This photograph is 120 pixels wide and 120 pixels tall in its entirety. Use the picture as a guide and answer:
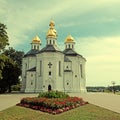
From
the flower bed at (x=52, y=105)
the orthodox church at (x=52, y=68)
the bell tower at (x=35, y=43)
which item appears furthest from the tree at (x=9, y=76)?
the flower bed at (x=52, y=105)

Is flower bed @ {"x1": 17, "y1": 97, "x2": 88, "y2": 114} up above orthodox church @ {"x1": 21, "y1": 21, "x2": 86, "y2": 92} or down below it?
below

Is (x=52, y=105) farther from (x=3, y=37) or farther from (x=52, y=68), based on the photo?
(x=52, y=68)

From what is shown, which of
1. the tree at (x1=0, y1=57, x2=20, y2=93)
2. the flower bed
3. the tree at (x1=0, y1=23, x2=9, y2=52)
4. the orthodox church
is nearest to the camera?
the flower bed

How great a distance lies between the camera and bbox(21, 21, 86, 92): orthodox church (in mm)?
57362

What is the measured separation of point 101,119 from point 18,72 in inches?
1993

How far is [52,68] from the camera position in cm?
5744

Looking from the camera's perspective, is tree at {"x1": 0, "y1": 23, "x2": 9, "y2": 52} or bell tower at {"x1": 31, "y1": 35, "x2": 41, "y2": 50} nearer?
tree at {"x1": 0, "y1": 23, "x2": 9, "y2": 52}

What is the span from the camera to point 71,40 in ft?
230

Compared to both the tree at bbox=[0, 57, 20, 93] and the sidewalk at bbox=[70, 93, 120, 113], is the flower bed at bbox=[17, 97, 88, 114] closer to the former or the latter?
the sidewalk at bbox=[70, 93, 120, 113]

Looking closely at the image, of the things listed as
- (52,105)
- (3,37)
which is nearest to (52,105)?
(52,105)

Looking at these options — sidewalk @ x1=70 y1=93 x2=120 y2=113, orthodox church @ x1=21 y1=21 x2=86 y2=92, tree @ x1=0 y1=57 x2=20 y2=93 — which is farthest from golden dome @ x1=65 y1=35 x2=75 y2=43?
sidewalk @ x1=70 y1=93 x2=120 y2=113

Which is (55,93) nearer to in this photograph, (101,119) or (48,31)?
(101,119)

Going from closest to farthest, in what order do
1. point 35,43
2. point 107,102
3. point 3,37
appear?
1. point 107,102
2. point 3,37
3. point 35,43

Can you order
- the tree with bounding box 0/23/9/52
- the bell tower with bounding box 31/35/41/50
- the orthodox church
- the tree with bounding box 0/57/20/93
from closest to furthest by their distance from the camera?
the tree with bounding box 0/23/9/52, the orthodox church, the tree with bounding box 0/57/20/93, the bell tower with bounding box 31/35/41/50
